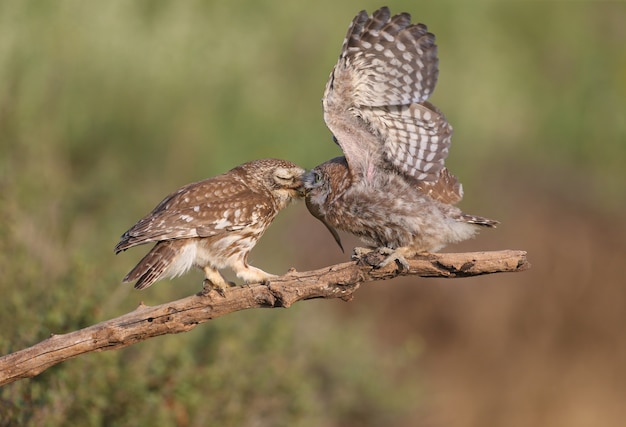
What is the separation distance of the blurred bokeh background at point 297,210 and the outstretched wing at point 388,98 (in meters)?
1.67

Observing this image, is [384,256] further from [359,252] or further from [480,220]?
[480,220]

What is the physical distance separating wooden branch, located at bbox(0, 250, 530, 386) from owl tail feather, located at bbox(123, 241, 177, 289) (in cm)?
22

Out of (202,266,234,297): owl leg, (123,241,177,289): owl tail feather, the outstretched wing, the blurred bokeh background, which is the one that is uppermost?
the outstretched wing

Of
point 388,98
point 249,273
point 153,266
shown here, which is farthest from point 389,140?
point 153,266

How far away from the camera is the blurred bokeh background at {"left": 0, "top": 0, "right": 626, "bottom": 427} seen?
6.18 meters

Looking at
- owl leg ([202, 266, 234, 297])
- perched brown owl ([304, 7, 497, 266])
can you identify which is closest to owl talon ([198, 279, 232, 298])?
owl leg ([202, 266, 234, 297])

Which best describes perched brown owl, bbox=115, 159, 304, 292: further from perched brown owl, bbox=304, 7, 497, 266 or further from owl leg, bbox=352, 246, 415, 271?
owl leg, bbox=352, 246, 415, 271

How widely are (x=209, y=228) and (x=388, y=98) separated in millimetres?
1022

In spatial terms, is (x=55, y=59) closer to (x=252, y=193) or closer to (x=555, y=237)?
(x=252, y=193)

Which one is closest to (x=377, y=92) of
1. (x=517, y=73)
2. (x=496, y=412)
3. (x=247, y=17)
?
(x=496, y=412)

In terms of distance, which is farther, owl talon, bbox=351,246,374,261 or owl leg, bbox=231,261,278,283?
owl leg, bbox=231,261,278,283

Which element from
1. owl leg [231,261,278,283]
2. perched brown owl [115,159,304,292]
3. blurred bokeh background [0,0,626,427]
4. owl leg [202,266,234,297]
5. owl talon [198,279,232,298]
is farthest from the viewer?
blurred bokeh background [0,0,626,427]

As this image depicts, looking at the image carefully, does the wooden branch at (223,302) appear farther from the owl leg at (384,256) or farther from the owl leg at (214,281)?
the owl leg at (214,281)

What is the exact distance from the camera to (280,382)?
6672 millimetres
